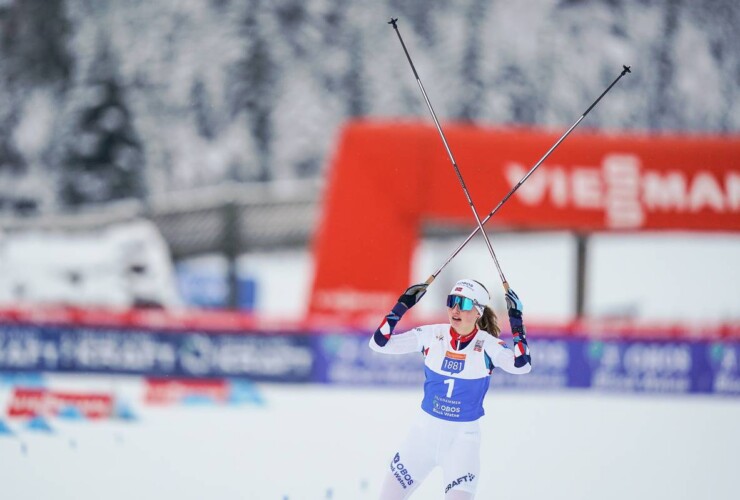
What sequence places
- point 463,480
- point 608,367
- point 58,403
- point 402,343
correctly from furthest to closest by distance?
point 608,367, point 58,403, point 402,343, point 463,480

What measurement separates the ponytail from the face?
22 cm

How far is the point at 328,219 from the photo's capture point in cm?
956

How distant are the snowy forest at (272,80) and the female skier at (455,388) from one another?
18.0 metres

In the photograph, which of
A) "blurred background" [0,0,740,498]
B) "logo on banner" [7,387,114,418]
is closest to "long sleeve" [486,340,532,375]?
"blurred background" [0,0,740,498]

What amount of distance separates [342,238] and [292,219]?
12.8 m

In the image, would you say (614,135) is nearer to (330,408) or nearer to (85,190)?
(330,408)

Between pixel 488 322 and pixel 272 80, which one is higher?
pixel 272 80

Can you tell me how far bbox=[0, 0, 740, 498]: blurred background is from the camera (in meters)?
7.96

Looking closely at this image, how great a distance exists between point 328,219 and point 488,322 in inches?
225

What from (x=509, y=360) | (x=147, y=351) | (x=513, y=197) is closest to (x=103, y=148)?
(x=147, y=351)

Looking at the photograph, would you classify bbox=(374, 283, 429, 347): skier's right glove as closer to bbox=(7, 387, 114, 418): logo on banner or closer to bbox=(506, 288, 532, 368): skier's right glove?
bbox=(506, 288, 532, 368): skier's right glove

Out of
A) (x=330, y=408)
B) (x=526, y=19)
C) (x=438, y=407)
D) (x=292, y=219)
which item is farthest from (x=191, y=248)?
(x=438, y=407)

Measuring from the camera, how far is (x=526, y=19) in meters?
22.8

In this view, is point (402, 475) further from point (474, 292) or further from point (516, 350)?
point (474, 292)
